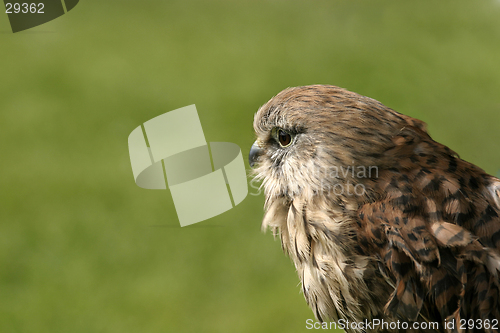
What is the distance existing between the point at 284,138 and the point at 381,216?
481 mm

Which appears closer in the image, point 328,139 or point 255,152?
point 328,139

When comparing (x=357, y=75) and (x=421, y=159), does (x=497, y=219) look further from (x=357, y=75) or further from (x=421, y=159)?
(x=357, y=75)

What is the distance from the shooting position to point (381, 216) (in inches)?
55.9

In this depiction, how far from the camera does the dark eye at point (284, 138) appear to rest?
166cm

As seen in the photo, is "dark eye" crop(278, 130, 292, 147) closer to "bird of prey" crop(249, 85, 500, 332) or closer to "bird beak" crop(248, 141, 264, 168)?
"bird of prey" crop(249, 85, 500, 332)

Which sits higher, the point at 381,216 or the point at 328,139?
the point at 328,139

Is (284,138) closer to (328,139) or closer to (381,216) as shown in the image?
(328,139)

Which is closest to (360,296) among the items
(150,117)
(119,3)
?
(150,117)

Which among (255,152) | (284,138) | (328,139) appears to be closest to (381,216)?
(328,139)

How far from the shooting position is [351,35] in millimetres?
4949

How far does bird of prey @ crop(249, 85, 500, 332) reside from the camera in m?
1.39

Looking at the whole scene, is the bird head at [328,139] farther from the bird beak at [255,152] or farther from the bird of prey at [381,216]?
the bird beak at [255,152]

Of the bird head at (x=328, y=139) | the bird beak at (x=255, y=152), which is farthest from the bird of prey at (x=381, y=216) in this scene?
the bird beak at (x=255, y=152)

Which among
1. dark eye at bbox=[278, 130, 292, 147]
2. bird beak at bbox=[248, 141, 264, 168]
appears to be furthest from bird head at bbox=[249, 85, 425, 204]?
bird beak at bbox=[248, 141, 264, 168]
